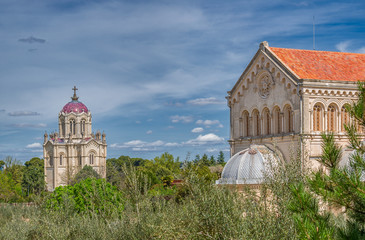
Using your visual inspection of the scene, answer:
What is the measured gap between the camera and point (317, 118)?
25.0 meters

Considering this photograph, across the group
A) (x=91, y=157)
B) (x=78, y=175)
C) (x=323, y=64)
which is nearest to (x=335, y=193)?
(x=323, y=64)

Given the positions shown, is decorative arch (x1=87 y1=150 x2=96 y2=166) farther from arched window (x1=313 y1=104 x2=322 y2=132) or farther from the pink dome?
arched window (x1=313 y1=104 x2=322 y2=132)

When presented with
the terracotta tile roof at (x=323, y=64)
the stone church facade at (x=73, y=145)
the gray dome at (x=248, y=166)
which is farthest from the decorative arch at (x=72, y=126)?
the terracotta tile roof at (x=323, y=64)

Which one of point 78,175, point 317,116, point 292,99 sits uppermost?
point 292,99

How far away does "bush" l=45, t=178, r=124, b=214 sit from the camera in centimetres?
1602

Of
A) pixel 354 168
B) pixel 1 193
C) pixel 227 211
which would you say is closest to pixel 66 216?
pixel 227 211

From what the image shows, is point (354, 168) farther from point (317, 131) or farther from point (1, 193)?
point (1, 193)

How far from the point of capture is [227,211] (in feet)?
32.7

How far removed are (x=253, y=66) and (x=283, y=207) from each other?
64.4ft

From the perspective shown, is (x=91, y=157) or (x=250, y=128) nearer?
(x=250, y=128)

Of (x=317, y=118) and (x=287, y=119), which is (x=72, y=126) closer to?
(x=287, y=119)

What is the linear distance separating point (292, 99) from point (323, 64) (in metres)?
3.63

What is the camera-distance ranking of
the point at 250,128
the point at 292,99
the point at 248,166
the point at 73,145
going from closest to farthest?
the point at 292,99
the point at 248,166
the point at 250,128
the point at 73,145

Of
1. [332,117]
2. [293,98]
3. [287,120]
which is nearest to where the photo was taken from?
[293,98]
